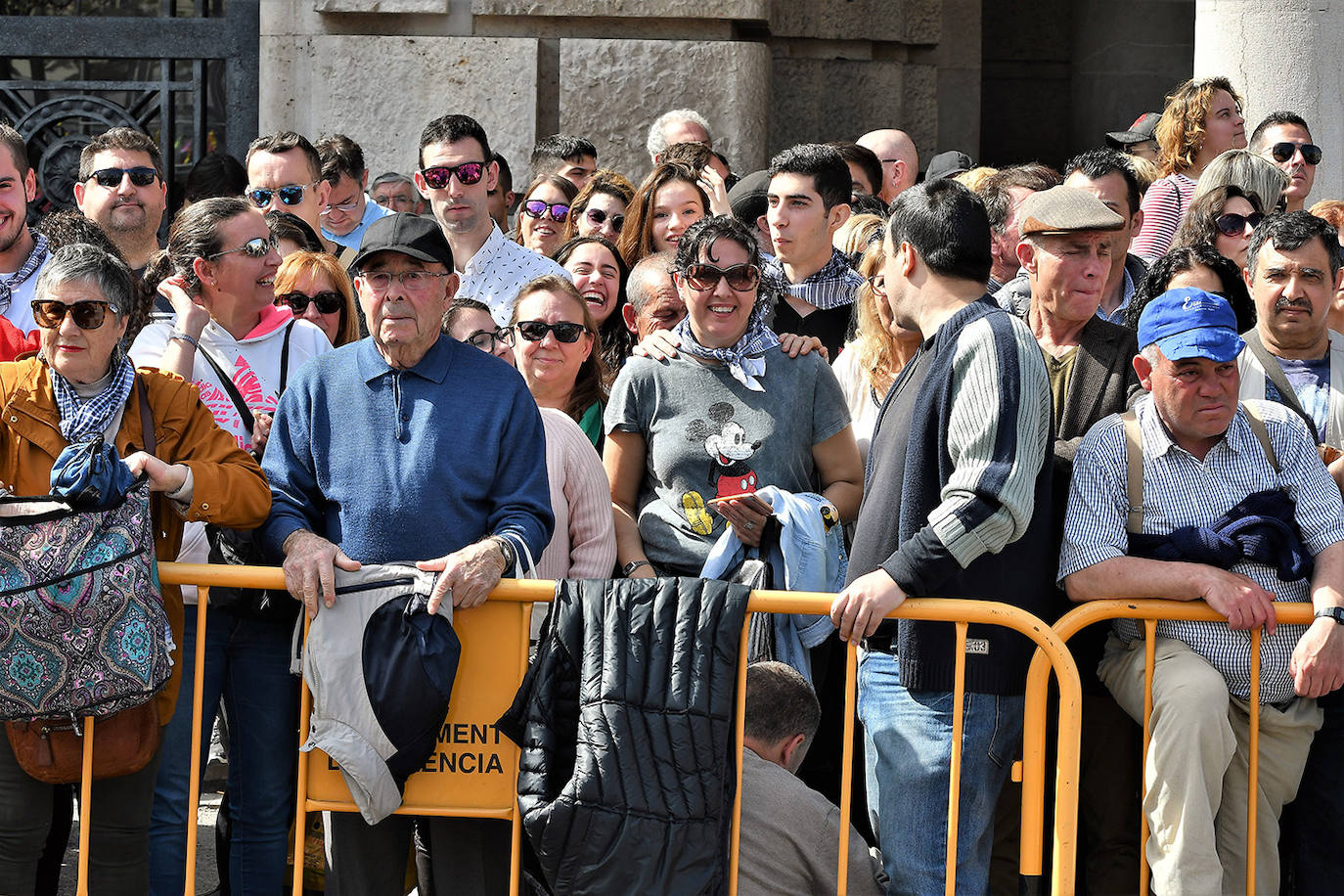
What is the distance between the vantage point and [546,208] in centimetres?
649

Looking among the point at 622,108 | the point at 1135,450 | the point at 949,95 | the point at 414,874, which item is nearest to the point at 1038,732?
the point at 1135,450

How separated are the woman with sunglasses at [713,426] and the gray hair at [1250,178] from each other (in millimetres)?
2086

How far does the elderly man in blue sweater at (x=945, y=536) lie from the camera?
3.50 metres

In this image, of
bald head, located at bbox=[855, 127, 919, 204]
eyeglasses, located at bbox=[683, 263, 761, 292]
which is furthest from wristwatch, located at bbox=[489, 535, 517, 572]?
bald head, located at bbox=[855, 127, 919, 204]

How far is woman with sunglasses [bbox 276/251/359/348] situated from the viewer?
4848mm

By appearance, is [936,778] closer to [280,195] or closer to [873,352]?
[873,352]

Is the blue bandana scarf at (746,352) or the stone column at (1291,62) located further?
the stone column at (1291,62)

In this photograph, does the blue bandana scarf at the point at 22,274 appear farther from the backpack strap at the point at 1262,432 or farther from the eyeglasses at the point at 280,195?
the backpack strap at the point at 1262,432

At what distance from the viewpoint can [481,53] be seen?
7586 mm

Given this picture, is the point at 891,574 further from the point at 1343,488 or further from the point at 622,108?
the point at 622,108

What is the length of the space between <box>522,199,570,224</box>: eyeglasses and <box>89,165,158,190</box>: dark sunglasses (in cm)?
153

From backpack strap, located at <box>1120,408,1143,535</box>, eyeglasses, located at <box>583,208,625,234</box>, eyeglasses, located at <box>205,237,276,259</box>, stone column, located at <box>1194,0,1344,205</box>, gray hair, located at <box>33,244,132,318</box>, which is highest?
stone column, located at <box>1194,0,1344,205</box>

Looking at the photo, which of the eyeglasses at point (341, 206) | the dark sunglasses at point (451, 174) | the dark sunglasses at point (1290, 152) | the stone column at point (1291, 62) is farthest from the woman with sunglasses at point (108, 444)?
the stone column at point (1291, 62)

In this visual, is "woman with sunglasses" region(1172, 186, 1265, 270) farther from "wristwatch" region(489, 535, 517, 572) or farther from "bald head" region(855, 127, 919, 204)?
"wristwatch" region(489, 535, 517, 572)
